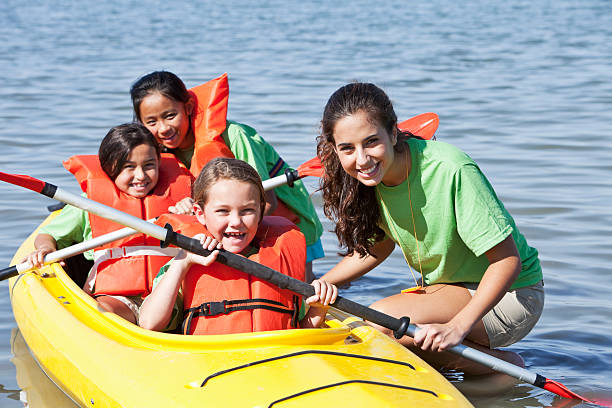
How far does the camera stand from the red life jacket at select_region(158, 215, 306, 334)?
10.1 ft

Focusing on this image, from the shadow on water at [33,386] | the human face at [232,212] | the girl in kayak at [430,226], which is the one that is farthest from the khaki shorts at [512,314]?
the shadow on water at [33,386]

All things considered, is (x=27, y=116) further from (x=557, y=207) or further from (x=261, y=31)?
(x=261, y=31)

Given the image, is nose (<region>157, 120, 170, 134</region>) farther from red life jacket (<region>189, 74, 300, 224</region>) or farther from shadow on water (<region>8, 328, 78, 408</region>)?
shadow on water (<region>8, 328, 78, 408</region>)

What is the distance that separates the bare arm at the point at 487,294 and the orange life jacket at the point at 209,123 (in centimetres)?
151

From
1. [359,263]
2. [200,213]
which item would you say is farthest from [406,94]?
[200,213]

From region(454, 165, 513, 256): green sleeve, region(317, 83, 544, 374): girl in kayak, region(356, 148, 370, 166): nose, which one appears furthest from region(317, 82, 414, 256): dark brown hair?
region(454, 165, 513, 256): green sleeve

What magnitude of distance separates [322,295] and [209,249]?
43 centimetres

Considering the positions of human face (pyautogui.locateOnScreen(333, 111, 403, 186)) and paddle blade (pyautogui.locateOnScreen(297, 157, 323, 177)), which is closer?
human face (pyautogui.locateOnScreen(333, 111, 403, 186))

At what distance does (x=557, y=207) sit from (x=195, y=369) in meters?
4.17

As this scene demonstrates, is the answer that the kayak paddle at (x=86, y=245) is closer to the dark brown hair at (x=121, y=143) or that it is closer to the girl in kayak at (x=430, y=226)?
the dark brown hair at (x=121, y=143)

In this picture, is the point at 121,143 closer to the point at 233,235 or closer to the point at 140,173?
the point at 140,173

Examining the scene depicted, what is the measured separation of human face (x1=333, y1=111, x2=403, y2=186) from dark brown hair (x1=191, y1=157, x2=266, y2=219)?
35cm

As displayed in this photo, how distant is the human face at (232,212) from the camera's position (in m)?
3.07

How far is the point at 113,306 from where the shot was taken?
3.68m
